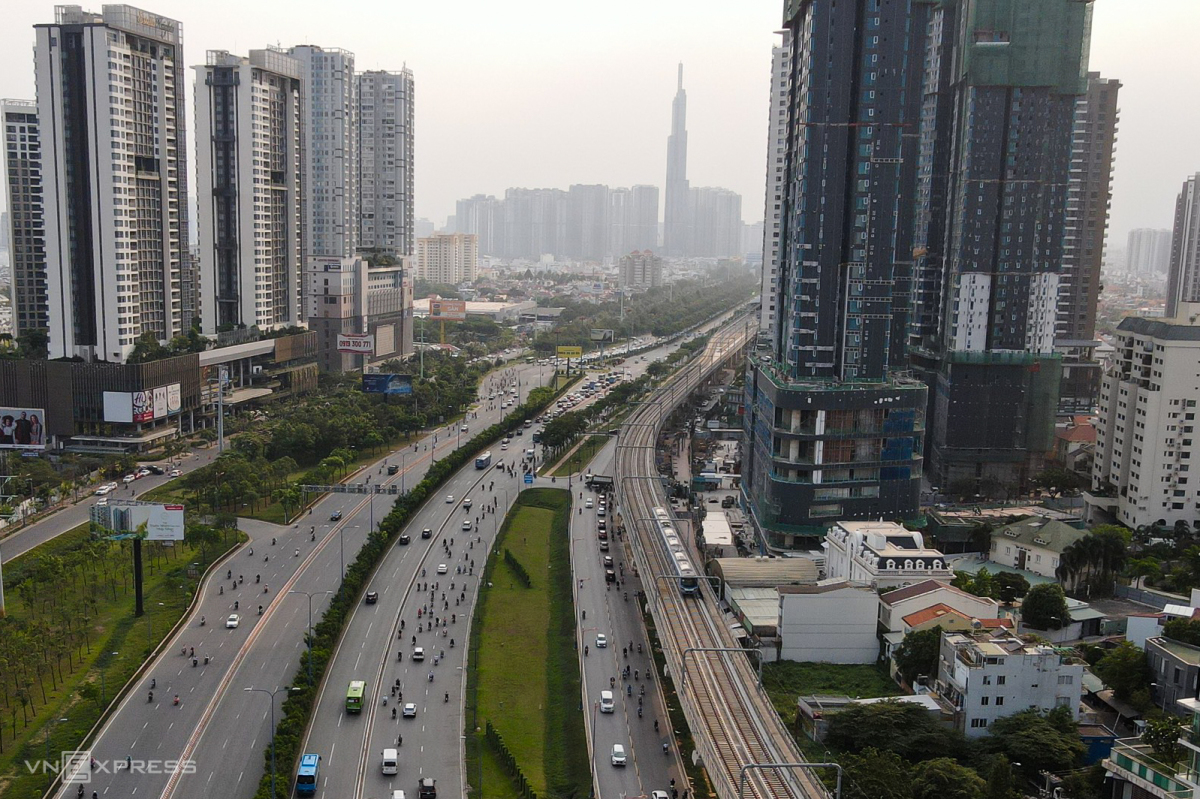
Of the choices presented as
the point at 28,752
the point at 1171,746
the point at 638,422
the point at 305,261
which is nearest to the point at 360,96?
the point at 305,261

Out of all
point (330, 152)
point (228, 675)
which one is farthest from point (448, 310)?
point (228, 675)

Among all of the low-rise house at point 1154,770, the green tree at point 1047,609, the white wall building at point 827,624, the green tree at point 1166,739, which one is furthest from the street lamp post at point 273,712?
the green tree at point 1047,609

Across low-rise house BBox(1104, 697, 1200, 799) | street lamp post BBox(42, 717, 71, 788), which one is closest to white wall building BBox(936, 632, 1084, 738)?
low-rise house BBox(1104, 697, 1200, 799)

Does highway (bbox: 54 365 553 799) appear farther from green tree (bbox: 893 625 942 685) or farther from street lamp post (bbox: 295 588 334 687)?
green tree (bbox: 893 625 942 685)

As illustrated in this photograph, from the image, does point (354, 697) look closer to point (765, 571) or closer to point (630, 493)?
point (765, 571)

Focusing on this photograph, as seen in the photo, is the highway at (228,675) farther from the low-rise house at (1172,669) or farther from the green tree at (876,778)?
the low-rise house at (1172,669)

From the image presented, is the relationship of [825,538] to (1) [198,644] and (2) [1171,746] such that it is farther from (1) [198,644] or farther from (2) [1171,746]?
(1) [198,644]
